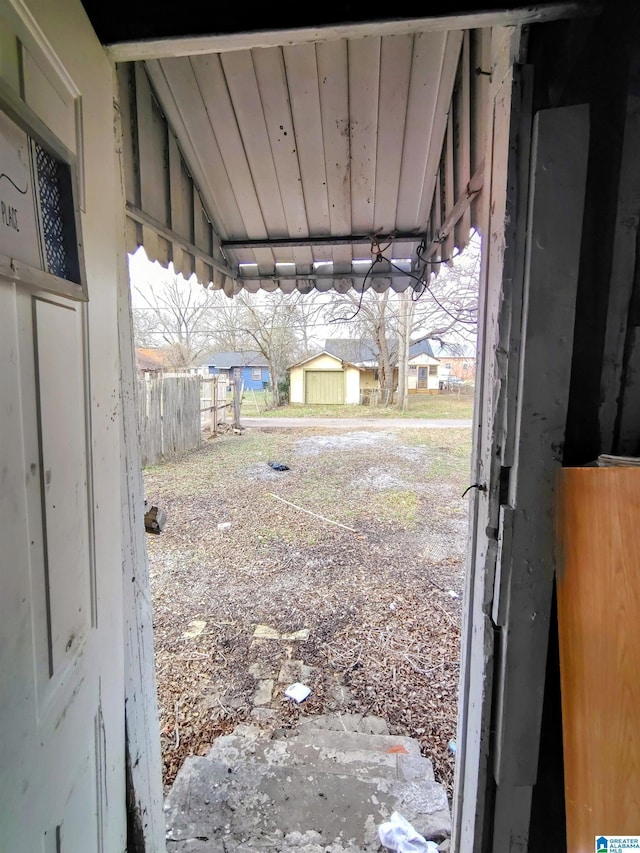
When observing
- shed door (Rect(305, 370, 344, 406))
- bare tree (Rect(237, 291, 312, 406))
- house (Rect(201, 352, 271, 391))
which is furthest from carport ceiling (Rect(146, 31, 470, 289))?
house (Rect(201, 352, 271, 391))

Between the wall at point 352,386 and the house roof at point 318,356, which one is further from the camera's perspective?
the wall at point 352,386

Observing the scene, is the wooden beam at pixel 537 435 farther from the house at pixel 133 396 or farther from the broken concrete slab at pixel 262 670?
the broken concrete slab at pixel 262 670

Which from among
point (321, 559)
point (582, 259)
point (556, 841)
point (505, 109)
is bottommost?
point (321, 559)

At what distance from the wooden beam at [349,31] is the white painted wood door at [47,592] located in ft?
1.98

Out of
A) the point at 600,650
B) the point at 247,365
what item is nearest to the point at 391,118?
the point at 600,650

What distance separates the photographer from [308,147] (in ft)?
5.72

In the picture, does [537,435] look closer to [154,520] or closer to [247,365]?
[154,520]

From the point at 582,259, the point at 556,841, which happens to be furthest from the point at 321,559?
the point at 582,259

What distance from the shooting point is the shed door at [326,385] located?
21.5 meters

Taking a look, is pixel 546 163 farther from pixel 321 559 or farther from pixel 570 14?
pixel 321 559

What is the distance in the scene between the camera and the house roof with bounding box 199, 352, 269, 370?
26.7m

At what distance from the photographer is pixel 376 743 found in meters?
1.96

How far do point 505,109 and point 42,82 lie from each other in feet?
2.85

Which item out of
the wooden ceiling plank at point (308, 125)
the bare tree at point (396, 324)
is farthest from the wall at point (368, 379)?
the wooden ceiling plank at point (308, 125)
